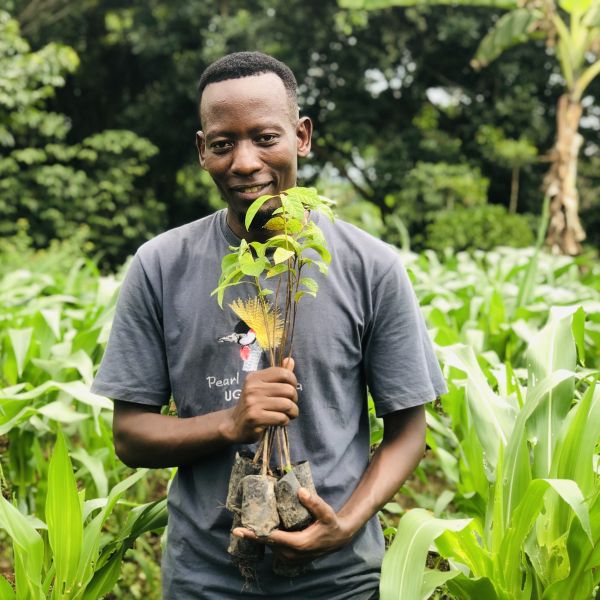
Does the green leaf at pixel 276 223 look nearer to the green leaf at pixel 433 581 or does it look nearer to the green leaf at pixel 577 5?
the green leaf at pixel 433 581

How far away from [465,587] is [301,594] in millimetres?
397

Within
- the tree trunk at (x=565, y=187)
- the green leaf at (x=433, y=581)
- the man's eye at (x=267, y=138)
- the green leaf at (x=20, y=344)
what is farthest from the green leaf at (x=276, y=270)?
the tree trunk at (x=565, y=187)

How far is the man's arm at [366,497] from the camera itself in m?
1.34

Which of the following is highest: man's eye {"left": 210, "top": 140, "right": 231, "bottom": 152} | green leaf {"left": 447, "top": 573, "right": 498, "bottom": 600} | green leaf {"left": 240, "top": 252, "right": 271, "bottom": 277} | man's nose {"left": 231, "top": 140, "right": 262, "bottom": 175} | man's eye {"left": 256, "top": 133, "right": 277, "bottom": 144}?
man's eye {"left": 256, "top": 133, "right": 277, "bottom": 144}

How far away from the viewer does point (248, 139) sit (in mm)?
1523

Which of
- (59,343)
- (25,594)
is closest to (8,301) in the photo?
(59,343)

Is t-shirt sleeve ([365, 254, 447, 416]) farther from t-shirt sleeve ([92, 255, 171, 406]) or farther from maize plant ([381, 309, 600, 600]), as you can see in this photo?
t-shirt sleeve ([92, 255, 171, 406])

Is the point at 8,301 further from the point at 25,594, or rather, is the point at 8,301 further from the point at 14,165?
the point at 14,165

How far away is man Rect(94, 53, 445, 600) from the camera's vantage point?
4.92ft

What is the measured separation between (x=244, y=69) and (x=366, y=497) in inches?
31.7

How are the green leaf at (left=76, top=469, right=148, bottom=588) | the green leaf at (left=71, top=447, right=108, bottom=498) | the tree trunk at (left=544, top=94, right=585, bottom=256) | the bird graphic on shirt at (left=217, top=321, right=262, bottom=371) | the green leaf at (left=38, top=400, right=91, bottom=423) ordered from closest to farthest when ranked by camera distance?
the bird graphic on shirt at (left=217, top=321, right=262, bottom=371) < the green leaf at (left=76, top=469, right=148, bottom=588) < the green leaf at (left=38, top=400, right=91, bottom=423) < the green leaf at (left=71, top=447, right=108, bottom=498) < the tree trunk at (left=544, top=94, right=585, bottom=256)

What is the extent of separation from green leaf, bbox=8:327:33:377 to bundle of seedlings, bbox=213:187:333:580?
1787 millimetres

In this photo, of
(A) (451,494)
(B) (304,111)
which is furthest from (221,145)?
(B) (304,111)

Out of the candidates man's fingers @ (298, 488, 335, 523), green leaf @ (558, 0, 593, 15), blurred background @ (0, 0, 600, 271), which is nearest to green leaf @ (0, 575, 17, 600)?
man's fingers @ (298, 488, 335, 523)
